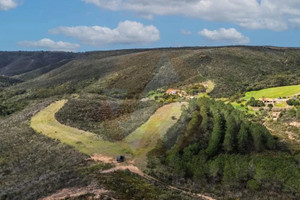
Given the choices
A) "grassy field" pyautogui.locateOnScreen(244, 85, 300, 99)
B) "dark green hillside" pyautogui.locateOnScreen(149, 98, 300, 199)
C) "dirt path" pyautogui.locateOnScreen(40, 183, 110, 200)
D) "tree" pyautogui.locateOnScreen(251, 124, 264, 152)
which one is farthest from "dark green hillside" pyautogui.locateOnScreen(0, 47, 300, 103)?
"dirt path" pyautogui.locateOnScreen(40, 183, 110, 200)

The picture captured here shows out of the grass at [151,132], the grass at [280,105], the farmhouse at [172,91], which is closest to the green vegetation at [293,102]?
the grass at [280,105]

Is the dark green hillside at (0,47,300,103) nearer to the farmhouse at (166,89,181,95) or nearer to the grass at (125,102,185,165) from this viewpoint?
the farmhouse at (166,89,181,95)

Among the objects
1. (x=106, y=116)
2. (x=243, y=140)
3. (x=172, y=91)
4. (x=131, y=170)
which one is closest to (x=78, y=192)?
(x=131, y=170)

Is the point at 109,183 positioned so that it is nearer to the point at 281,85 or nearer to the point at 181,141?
the point at 181,141

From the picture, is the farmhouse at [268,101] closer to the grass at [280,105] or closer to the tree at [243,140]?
the grass at [280,105]

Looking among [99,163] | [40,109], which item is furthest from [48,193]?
[40,109]

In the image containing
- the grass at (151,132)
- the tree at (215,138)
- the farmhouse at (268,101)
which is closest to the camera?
the tree at (215,138)
